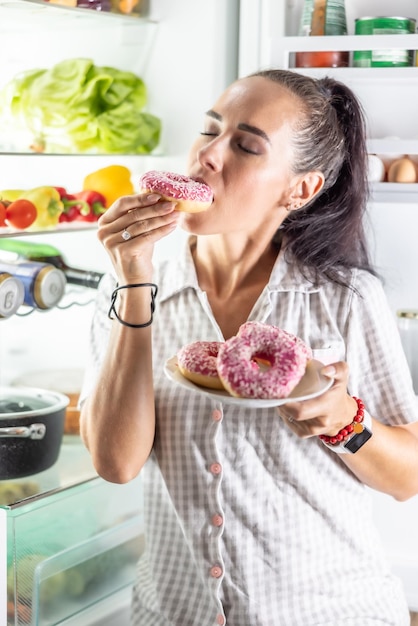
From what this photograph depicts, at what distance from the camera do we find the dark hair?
1554 mm

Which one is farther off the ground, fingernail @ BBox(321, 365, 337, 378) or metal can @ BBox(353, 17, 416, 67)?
metal can @ BBox(353, 17, 416, 67)

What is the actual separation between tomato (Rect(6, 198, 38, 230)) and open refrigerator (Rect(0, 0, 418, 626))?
10cm

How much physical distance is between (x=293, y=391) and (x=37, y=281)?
0.79 metres

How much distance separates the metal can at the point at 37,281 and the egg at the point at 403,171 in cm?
69

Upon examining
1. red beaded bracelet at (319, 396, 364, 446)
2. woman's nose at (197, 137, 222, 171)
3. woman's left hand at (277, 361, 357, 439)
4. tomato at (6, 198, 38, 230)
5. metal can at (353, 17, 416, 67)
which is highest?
metal can at (353, 17, 416, 67)

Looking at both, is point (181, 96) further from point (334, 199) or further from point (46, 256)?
point (334, 199)

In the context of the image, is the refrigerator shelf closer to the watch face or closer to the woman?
the woman

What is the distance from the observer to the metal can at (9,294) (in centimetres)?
176

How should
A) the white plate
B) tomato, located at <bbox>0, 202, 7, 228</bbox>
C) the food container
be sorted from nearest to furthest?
the white plate, tomato, located at <bbox>0, 202, 7, 228</bbox>, the food container

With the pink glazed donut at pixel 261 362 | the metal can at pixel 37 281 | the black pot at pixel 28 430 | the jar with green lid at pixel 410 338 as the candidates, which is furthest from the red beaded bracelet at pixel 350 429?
the metal can at pixel 37 281

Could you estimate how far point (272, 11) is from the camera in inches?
69.1

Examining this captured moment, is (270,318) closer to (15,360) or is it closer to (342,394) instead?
(342,394)

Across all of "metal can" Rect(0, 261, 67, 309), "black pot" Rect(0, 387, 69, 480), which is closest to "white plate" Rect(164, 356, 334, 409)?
"black pot" Rect(0, 387, 69, 480)

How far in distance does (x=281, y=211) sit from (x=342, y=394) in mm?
392
